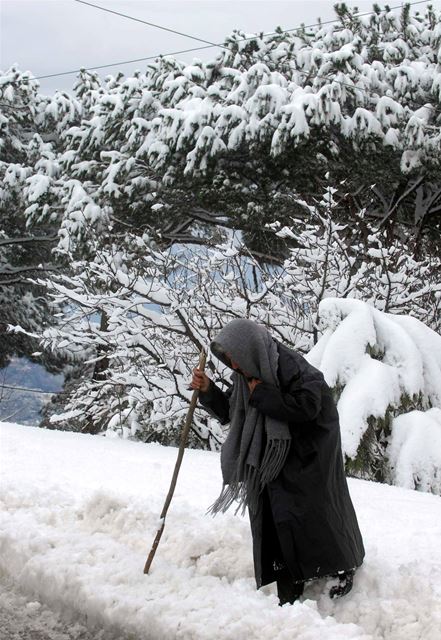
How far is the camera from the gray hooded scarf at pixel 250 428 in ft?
11.0

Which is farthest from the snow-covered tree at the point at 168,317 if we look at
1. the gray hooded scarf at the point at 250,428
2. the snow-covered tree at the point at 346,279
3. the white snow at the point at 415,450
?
the gray hooded scarf at the point at 250,428

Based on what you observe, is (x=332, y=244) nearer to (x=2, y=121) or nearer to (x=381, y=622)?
(x=381, y=622)

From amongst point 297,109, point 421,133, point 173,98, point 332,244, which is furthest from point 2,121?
point 332,244

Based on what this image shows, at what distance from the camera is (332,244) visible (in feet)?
28.5

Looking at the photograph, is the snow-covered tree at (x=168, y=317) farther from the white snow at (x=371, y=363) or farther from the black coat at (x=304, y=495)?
the black coat at (x=304, y=495)

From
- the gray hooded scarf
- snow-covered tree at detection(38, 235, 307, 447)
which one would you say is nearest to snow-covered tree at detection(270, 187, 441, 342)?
snow-covered tree at detection(38, 235, 307, 447)

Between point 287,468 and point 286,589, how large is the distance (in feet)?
1.77

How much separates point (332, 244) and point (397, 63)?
689 centimetres

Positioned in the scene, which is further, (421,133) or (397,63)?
(397,63)

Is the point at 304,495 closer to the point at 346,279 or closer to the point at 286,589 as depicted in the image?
the point at 286,589

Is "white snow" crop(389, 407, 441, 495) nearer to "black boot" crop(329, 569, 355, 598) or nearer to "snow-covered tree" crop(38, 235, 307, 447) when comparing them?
"snow-covered tree" crop(38, 235, 307, 447)

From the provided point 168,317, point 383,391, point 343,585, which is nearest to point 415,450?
point 383,391

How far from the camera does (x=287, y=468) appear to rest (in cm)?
339

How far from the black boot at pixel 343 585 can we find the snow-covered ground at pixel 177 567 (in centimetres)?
3
